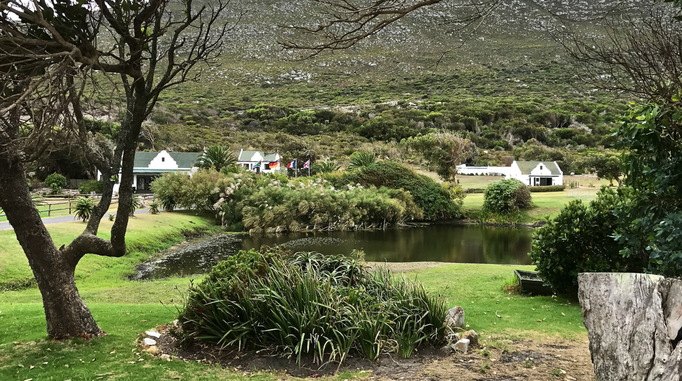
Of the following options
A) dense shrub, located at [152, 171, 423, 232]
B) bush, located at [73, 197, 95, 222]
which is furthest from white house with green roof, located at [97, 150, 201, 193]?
bush, located at [73, 197, 95, 222]

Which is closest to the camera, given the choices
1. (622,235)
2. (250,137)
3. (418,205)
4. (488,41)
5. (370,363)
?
(370,363)

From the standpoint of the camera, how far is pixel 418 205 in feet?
117

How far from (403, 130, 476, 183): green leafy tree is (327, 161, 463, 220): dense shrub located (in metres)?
6.12

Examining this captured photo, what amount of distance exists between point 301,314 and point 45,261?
3314 mm

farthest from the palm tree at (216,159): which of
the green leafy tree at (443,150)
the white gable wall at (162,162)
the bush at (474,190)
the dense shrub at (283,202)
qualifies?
the bush at (474,190)

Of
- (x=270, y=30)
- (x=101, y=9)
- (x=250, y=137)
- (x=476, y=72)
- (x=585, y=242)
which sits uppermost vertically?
(x=270, y=30)

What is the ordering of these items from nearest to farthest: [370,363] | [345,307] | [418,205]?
[370,363], [345,307], [418,205]

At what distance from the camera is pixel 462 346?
583cm

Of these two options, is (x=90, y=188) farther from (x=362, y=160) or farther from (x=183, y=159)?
(x=362, y=160)

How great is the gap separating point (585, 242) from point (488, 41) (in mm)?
115807

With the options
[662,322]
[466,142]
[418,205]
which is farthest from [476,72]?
[662,322]

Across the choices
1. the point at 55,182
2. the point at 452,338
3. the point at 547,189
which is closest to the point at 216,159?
the point at 55,182

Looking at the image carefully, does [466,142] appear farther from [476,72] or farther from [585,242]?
[476,72]

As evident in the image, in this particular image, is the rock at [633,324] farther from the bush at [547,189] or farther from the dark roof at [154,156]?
the dark roof at [154,156]
